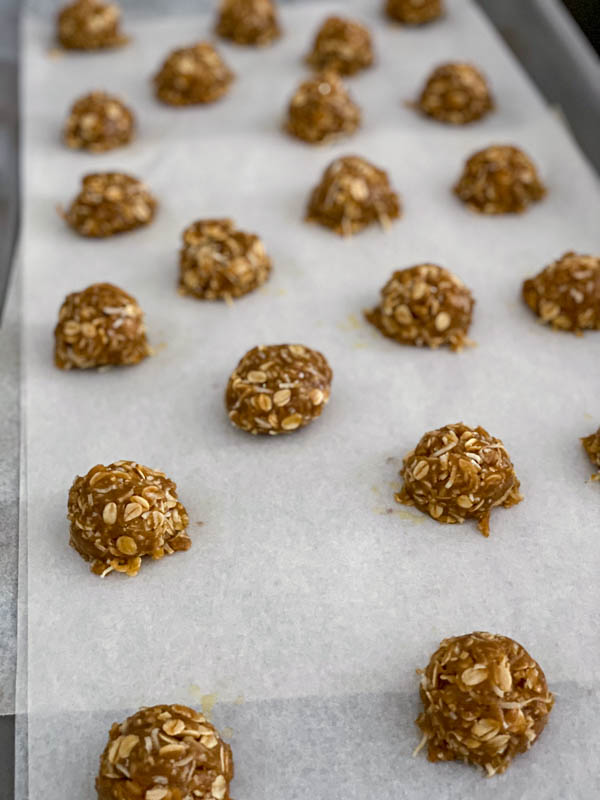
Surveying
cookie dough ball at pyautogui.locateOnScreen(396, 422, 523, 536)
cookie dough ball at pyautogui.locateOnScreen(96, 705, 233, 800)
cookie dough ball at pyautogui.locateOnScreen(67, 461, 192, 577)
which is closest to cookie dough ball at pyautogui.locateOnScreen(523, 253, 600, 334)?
cookie dough ball at pyautogui.locateOnScreen(396, 422, 523, 536)

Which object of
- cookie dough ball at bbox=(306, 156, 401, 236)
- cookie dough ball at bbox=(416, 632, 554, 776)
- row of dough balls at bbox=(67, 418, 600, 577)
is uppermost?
cookie dough ball at bbox=(306, 156, 401, 236)

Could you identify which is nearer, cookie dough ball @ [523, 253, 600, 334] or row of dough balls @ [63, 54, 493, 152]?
cookie dough ball @ [523, 253, 600, 334]

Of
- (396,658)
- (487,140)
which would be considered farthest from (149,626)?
(487,140)

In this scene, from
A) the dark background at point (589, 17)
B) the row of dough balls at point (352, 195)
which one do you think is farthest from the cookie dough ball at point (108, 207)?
the dark background at point (589, 17)

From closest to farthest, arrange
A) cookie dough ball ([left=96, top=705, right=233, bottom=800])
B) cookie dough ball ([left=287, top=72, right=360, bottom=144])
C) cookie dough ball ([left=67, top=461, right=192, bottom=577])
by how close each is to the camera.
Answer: cookie dough ball ([left=96, top=705, right=233, bottom=800]), cookie dough ball ([left=67, top=461, right=192, bottom=577]), cookie dough ball ([left=287, top=72, right=360, bottom=144])

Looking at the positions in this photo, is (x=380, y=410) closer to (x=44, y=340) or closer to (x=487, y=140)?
(x=44, y=340)

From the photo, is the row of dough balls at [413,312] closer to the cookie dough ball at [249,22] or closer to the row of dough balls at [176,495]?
the row of dough balls at [176,495]

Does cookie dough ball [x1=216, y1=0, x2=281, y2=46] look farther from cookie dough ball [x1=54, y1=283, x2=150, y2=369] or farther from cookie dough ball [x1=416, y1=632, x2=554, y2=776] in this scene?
cookie dough ball [x1=416, y1=632, x2=554, y2=776]

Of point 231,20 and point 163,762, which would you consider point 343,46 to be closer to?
point 231,20
